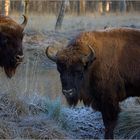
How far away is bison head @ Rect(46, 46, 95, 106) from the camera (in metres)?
9.36

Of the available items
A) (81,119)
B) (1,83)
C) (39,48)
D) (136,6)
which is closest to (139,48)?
(81,119)

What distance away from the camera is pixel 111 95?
9688 mm

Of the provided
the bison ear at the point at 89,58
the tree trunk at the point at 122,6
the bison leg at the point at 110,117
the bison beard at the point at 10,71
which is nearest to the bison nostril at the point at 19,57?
the bison beard at the point at 10,71

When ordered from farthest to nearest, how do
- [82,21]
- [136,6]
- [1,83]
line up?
[136,6]
[82,21]
[1,83]

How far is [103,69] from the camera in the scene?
9672mm

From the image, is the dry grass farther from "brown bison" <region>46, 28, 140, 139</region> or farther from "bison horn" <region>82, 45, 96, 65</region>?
"bison horn" <region>82, 45, 96, 65</region>

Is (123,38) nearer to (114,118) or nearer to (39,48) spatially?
(114,118)

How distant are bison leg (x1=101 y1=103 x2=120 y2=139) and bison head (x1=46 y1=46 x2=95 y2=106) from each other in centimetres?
58

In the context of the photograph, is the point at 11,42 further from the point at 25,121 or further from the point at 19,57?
the point at 25,121

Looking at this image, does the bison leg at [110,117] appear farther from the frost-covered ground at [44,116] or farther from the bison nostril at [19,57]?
the bison nostril at [19,57]

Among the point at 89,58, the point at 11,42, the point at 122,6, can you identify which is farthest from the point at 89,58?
the point at 122,6

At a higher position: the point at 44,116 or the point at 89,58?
the point at 89,58

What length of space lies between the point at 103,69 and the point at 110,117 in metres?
0.88

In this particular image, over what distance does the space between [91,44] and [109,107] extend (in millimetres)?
1160
